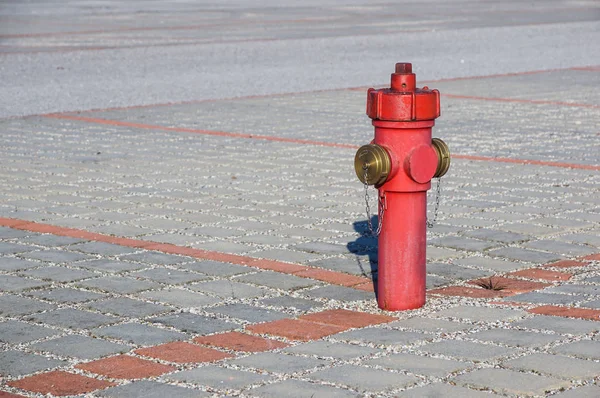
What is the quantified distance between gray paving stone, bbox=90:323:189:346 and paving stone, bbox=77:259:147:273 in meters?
1.09

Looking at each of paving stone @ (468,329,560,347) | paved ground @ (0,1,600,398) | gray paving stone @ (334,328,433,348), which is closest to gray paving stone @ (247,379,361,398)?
paved ground @ (0,1,600,398)

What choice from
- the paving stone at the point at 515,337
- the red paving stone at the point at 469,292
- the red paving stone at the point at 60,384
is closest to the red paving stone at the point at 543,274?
the red paving stone at the point at 469,292

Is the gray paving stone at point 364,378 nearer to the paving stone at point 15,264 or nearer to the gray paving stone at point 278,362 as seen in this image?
the gray paving stone at point 278,362

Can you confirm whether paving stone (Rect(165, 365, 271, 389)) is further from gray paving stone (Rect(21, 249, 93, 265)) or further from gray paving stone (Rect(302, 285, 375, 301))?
gray paving stone (Rect(21, 249, 93, 265))

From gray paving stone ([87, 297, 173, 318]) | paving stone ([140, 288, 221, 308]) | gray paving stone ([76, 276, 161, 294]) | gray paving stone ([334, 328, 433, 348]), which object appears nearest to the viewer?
gray paving stone ([334, 328, 433, 348])

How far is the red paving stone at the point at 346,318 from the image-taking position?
5430 millimetres

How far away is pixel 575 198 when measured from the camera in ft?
27.8

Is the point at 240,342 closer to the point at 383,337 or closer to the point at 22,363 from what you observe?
the point at 383,337

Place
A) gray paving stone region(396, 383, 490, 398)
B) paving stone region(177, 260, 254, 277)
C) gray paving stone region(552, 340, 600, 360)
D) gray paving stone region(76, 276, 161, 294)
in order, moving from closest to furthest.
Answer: gray paving stone region(396, 383, 490, 398)
gray paving stone region(552, 340, 600, 360)
gray paving stone region(76, 276, 161, 294)
paving stone region(177, 260, 254, 277)

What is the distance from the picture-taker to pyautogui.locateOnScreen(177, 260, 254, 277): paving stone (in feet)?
21.1

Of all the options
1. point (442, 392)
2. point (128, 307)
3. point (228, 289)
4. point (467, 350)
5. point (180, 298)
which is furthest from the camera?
point (228, 289)

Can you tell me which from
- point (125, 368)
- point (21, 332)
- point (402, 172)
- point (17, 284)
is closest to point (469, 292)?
point (402, 172)

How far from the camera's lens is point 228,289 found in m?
6.08

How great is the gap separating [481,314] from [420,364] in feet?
2.69
